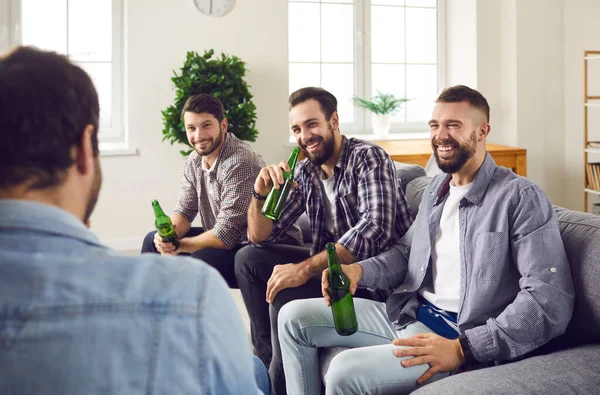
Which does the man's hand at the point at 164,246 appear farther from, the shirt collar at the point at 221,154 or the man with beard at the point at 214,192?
the shirt collar at the point at 221,154

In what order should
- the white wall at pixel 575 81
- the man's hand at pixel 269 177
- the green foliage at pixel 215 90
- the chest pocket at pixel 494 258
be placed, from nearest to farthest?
the chest pocket at pixel 494 258
the man's hand at pixel 269 177
the green foliage at pixel 215 90
the white wall at pixel 575 81

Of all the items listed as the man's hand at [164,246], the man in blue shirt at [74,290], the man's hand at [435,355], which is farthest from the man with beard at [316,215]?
the man in blue shirt at [74,290]

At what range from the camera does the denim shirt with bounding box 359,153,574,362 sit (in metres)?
1.73

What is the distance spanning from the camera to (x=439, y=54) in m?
6.30

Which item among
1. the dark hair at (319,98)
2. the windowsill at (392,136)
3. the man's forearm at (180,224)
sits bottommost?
the man's forearm at (180,224)

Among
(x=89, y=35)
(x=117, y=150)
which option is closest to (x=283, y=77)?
(x=117, y=150)

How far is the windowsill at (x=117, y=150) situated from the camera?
5348mm

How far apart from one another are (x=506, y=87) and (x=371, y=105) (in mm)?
1156

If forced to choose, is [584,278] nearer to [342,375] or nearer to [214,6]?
[342,375]

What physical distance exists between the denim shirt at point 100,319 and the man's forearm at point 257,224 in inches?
77.3

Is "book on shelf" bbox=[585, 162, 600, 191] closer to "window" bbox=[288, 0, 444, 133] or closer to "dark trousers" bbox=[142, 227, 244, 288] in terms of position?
"window" bbox=[288, 0, 444, 133]

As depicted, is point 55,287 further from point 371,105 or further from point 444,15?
point 444,15

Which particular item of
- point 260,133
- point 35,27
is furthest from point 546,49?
point 35,27

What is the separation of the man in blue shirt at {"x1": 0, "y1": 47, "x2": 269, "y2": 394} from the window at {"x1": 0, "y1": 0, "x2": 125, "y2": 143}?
4928 millimetres
